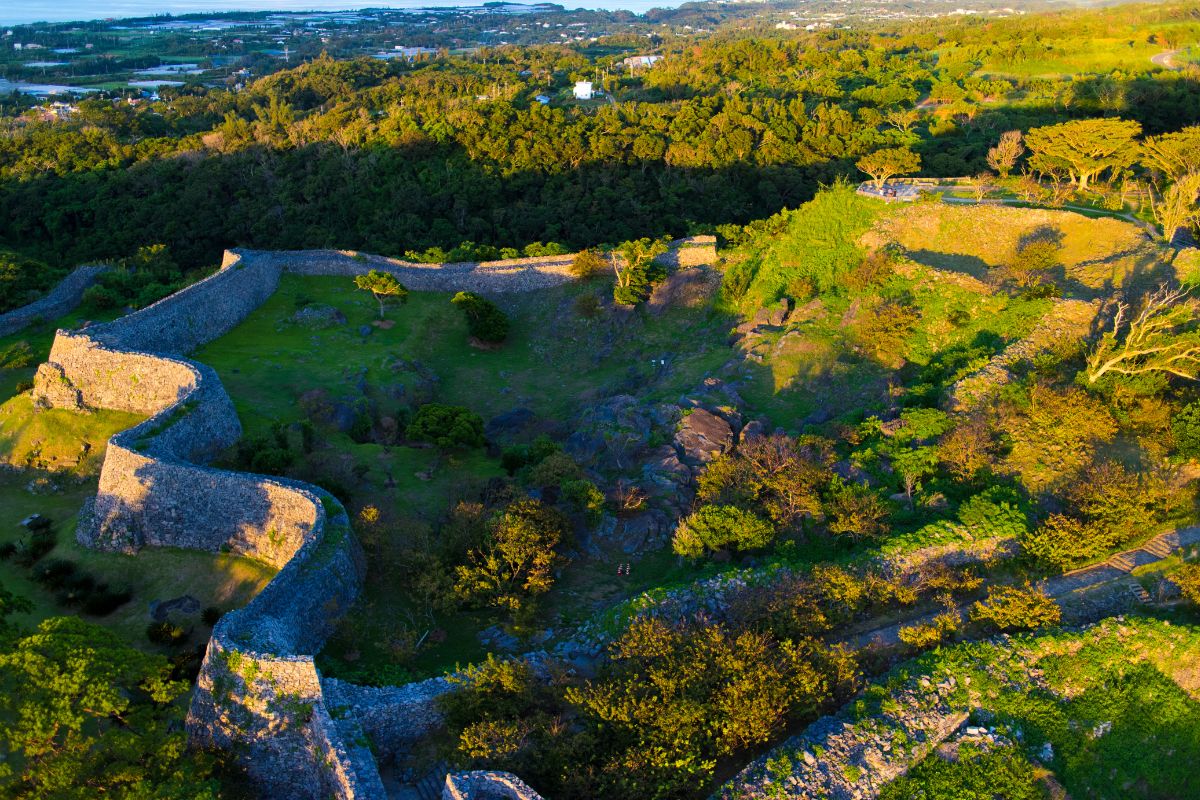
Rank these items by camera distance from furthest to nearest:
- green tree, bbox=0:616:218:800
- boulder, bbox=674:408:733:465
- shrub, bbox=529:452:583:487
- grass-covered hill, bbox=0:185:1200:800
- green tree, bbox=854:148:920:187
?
green tree, bbox=854:148:920:187 < boulder, bbox=674:408:733:465 < shrub, bbox=529:452:583:487 < grass-covered hill, bbox=0:185:1200:800 < green tree, bbox=0:616:218:800

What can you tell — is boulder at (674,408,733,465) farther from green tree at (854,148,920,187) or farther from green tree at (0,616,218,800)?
green tree at (854,148,920,187)

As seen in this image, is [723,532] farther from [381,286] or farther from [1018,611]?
[381,286]

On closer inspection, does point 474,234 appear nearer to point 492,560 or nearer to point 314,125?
point 314,125

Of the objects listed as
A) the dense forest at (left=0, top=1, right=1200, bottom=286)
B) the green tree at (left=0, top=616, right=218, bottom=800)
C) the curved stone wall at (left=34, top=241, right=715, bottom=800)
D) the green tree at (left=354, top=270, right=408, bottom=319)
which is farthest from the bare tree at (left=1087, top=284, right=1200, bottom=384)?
the green tree at (left=354, top=270, right=408, bottom=319)

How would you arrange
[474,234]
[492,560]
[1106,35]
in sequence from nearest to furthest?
[492,560], [474,234], [1106,35]

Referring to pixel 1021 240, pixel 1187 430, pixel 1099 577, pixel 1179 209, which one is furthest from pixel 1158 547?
pixel 1021 240

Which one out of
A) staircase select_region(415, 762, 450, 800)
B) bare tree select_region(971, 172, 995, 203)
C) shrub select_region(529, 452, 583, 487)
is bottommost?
staircase select_region(415, 762, 450, 800)

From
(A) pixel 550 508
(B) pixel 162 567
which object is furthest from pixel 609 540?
(B) pixel 162 567
